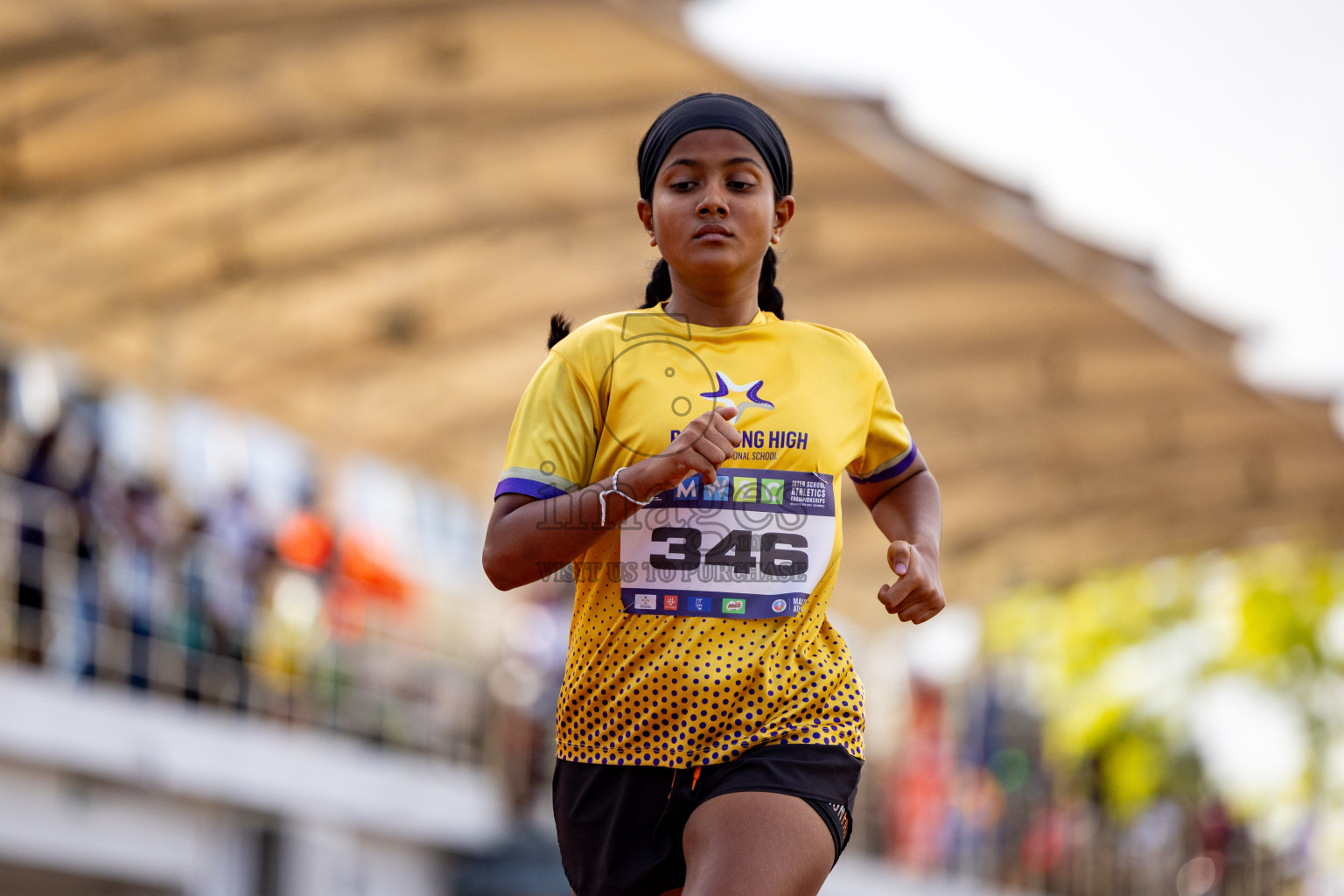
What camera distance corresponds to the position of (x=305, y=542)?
42.5ft

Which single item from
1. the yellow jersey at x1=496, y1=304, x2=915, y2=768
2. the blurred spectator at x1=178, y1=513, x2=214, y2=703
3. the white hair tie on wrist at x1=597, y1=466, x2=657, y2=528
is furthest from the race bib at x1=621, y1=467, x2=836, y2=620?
the blurred spectator at x1=178, y1=513, x2=214, y2=703

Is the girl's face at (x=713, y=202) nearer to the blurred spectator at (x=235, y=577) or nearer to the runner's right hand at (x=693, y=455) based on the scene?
the runner's right hand at (x=693, y=455)

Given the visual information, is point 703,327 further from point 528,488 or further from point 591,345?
point 528,488

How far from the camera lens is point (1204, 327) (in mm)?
19047

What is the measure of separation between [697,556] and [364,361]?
1698cm

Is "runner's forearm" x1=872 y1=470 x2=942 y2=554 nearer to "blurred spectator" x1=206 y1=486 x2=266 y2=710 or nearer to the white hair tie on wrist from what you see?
the white hair tie on wrist

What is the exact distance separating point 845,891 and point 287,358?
7.87 meters

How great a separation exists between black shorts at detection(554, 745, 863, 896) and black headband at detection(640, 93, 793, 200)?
93cm

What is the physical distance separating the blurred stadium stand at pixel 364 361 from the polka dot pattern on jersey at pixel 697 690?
859cm

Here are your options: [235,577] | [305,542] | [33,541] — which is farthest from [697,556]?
[305,542]

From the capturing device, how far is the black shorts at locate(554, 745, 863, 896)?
2.81 metres

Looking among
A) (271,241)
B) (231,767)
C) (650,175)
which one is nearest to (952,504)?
(271,241)

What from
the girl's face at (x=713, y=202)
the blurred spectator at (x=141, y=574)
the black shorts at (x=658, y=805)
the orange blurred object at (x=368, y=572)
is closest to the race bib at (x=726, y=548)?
the black shorts at (x=658, y=805)

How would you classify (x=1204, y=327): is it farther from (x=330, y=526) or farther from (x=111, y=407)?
(x=111, y=407)
